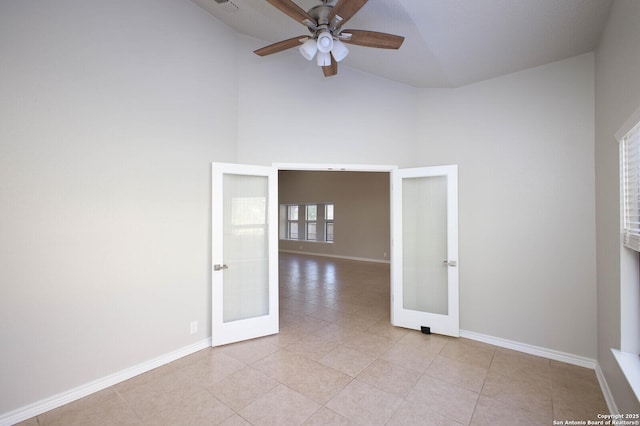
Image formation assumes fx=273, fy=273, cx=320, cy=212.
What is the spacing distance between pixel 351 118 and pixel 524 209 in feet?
7.75

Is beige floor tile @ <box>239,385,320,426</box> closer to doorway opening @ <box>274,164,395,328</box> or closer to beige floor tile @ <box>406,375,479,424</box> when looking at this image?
beige floor tile @ <box>406,375,479,424</box>

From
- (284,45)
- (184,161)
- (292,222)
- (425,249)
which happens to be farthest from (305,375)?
(292,222)

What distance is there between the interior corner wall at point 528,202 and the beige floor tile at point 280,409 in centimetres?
232

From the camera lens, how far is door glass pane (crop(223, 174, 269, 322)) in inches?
129

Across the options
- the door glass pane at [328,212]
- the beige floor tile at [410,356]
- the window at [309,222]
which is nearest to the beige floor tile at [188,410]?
the beige floor tile at [410,356]

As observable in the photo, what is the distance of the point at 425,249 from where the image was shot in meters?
3.68

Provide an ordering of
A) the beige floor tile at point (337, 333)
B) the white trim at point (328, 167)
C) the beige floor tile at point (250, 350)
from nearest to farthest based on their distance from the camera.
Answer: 1. the beige floor tile at point (250, 350)
2. the beige floor tile at point (337, 333)
3. the white trim at point (328, 167)

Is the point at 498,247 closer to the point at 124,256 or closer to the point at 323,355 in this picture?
the point at 323,355

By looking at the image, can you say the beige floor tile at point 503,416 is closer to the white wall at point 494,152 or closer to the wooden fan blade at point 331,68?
the white wall at point 494,152

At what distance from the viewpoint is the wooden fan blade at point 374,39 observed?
218cm

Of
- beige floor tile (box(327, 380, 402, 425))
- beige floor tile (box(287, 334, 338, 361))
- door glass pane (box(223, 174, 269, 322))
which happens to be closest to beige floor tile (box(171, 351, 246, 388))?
door glass pane (box(223, 174, 269, 322))

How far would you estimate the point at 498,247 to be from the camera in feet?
10.6

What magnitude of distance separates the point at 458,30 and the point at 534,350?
11.2 feet

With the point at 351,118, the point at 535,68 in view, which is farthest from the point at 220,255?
the point at 535,68
